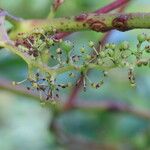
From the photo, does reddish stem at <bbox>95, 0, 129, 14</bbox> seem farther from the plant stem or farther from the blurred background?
the blurred background

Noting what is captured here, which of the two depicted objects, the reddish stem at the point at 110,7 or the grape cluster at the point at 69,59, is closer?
the grape cluster at the point at 69,59

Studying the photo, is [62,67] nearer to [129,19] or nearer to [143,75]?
[129,19]

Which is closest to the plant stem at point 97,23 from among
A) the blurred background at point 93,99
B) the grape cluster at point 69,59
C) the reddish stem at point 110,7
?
the grape cluster at point 69,59

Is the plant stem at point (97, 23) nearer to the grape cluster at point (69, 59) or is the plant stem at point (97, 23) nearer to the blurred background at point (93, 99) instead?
the grape cluster at point (69, 59)

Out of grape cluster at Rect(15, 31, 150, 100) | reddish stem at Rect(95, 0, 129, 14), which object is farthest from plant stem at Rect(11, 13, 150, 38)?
reddish stem at Rect(95, 0, 129, 14)

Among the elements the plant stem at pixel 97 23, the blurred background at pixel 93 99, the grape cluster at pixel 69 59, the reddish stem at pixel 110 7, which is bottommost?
the blurred background at pixel 93 99

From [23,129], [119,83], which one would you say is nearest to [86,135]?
[119,83]

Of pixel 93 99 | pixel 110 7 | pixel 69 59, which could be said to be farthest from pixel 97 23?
pixel 93 99

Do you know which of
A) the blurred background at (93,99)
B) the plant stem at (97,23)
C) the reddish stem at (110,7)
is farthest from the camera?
the blurred background at (93,99)

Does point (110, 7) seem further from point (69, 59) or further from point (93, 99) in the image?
point (93, 99)

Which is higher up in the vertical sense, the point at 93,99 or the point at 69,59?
the point at 69,59

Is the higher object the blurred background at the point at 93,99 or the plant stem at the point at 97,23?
the plant stem at the point at 97,23
